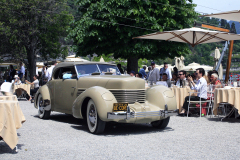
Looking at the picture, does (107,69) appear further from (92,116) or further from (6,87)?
(6,87)

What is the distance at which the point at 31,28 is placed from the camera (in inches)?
1299

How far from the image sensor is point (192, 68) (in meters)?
35.3

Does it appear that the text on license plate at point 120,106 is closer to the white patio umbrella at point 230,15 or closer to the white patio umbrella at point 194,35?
the white patio umbrella at point 230,15

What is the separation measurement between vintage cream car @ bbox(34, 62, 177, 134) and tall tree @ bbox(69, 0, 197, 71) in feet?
36.6

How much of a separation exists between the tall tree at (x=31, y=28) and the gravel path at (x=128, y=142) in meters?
24.9

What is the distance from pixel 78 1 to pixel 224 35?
11614 mm

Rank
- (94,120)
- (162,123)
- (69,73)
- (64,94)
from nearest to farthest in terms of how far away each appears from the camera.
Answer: (94,120) < (162,123) < (64,94) < (69,73)

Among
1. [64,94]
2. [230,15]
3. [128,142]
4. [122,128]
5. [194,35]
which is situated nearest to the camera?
[128,142]

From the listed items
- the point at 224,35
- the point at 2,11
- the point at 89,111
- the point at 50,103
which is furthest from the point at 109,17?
the point at 2,11

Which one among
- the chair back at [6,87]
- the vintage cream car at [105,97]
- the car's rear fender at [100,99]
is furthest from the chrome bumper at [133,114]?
the chair back at [6,87]

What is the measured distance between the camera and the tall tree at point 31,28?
32.3 metres

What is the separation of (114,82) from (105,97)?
610 mm

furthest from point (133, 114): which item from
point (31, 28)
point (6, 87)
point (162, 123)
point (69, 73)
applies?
point (31, 28)

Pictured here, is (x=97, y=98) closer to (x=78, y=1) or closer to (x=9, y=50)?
(x=78, y=1)
